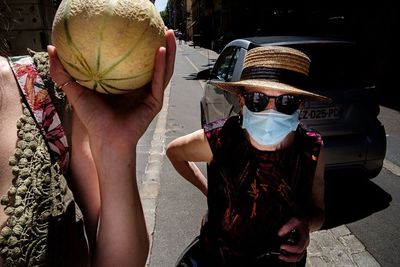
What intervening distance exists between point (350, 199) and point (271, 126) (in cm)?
275

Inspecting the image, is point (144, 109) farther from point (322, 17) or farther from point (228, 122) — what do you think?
point (322, 17)

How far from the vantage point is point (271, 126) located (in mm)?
1949

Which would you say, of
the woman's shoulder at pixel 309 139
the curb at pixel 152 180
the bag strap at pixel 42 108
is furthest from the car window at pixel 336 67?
the bag strap at pixel 42 108

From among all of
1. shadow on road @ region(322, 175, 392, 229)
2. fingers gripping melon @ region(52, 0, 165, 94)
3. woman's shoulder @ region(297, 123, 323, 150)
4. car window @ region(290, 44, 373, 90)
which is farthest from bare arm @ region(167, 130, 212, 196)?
car window @ region(290, 44, 373, 90)

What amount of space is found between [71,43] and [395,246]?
11.3ft

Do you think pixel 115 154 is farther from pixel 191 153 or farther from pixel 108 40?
pixel 191 153

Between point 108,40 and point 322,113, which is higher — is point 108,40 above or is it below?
above

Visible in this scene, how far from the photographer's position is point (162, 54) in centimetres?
103

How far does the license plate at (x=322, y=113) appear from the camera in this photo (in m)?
3.68

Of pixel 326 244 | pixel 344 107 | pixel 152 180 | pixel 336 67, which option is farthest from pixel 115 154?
pixel 152 180

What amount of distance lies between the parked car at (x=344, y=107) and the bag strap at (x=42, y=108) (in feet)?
9.82

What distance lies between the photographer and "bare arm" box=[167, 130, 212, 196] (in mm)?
2080

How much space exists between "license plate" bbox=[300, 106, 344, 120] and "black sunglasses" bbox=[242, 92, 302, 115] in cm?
180

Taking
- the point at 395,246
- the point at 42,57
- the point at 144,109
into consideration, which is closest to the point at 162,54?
the point at 144,109
